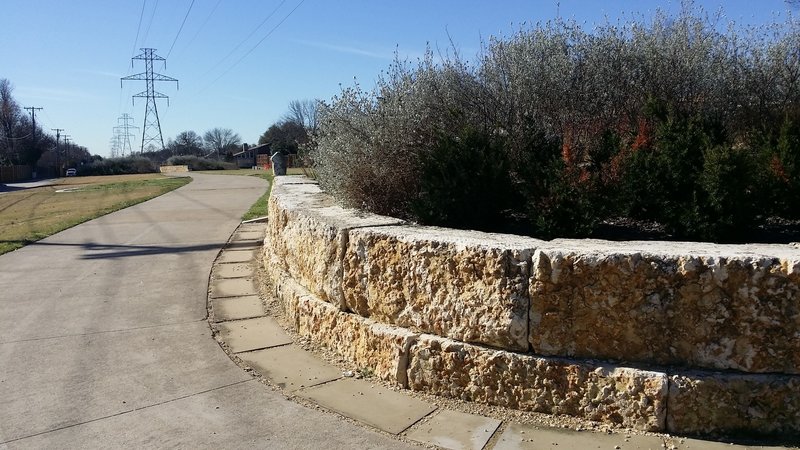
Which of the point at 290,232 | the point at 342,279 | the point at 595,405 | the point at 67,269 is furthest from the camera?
the point at 67,269

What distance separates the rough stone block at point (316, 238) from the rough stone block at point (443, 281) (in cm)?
16

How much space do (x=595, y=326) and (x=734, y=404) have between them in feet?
2.53

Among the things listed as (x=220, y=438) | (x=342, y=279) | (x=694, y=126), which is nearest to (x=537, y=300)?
(x=342, y=279)

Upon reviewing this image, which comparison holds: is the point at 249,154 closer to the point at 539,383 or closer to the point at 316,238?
the point at 316,238

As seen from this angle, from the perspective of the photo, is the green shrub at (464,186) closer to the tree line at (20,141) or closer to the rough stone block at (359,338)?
the rough stone block at (359,338)

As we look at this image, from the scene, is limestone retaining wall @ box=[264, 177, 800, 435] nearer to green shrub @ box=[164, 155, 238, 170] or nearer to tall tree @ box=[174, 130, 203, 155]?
green shrub @ box=[164, 155, 238, 170]

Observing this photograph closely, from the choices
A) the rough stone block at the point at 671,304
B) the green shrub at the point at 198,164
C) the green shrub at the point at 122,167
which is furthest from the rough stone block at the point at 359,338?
the green shrub at the point at 122,167

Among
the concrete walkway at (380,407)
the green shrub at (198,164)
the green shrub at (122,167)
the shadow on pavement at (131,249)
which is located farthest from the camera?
the green shrub at (122,167)

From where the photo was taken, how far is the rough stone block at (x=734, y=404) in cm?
329

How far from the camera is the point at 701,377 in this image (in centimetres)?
337

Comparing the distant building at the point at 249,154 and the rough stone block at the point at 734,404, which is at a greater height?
the distant building at the point at 249,154

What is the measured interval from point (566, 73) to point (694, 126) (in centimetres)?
150

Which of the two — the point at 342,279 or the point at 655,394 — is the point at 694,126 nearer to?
the point at 655,394

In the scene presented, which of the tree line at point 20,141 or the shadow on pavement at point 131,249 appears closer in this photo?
the shadow on pavement at point 131,249
